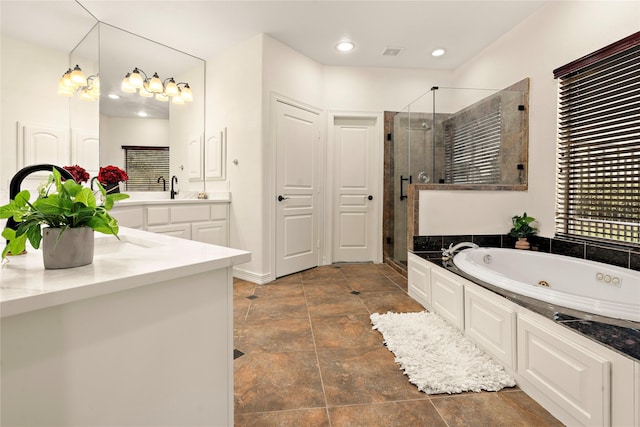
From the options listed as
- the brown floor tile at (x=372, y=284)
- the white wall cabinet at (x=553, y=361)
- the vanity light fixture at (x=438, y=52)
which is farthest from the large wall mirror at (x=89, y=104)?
the white wall cabinet at (x=553, y=361)

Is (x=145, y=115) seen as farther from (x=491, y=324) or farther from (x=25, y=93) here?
(x=491, y=324)

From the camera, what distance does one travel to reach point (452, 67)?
156 inches

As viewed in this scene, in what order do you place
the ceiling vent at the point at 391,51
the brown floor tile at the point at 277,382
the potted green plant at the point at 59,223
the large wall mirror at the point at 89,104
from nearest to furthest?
the potted green plant at the point at 59,223
the brown floor tile at the point at 277,382
the large wall mirror at the point at 89,104
the ceiling vent at the point at 391,51

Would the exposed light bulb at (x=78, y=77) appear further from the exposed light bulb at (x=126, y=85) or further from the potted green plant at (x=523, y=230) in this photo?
the potted green plant at (x=523, y=230)

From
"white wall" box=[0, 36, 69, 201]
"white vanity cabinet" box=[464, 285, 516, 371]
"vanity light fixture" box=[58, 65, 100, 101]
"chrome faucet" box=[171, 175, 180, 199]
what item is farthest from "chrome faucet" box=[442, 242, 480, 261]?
"vanity light fixture" box=[58, 65, 100, 101]

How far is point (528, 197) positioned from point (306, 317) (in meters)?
2.26

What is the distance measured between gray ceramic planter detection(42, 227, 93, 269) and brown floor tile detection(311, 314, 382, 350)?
1.51 m

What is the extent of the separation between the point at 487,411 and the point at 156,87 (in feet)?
12.9

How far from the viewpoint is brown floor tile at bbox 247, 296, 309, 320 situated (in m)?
2.39

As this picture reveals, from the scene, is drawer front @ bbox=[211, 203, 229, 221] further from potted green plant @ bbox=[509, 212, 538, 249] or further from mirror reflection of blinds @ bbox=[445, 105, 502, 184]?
potted green plant @ bbox=[509, 212, 538, 249]

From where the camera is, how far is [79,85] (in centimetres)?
266

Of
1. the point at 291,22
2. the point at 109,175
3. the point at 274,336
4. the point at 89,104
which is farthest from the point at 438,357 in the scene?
the point at 89,104

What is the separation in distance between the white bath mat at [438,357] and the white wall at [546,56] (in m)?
1.04

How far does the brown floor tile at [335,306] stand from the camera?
2455 millimetres
